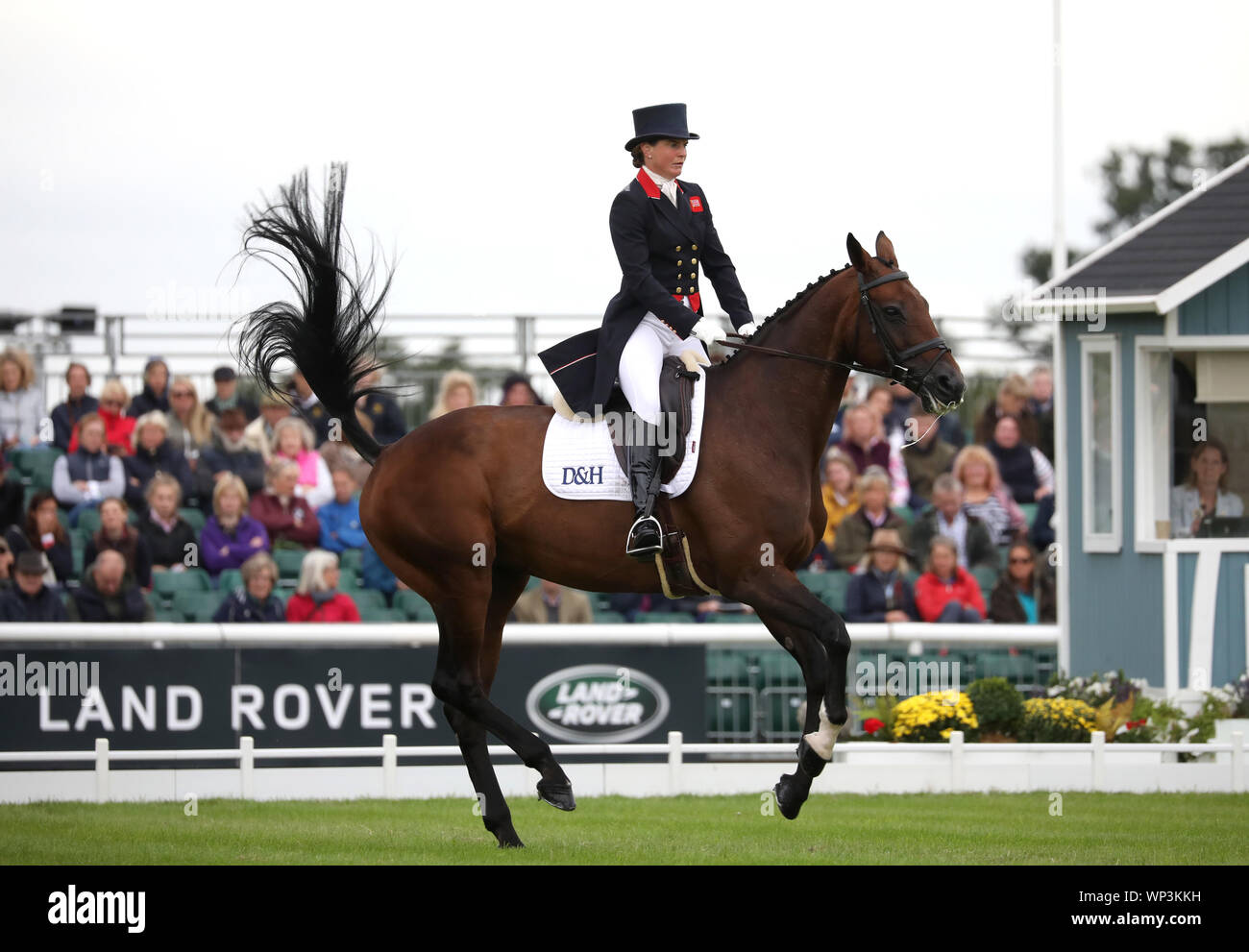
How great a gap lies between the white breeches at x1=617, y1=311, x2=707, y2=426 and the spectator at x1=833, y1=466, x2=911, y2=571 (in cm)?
657

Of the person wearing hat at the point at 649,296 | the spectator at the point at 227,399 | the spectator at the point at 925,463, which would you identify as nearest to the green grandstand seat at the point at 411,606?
the spectator at the point at 227,399

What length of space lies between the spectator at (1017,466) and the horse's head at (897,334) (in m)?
8.80

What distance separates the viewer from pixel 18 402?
16344 millimetres

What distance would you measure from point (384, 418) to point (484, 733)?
731cm

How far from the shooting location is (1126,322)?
46.4 feet

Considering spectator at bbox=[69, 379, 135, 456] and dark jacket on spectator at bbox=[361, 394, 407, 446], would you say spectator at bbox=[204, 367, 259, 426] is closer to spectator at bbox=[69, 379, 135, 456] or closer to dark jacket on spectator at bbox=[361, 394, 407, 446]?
spectator at bbox=[69, 379, 135, 456]

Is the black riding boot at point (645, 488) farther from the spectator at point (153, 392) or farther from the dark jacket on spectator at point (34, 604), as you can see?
the spectator at point (153, 392)

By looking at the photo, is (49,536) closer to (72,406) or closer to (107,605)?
(107,605)

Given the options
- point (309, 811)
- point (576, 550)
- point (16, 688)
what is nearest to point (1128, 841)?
point (576, 550)

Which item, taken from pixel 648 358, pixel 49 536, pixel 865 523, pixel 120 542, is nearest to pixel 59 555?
pixel 49 536

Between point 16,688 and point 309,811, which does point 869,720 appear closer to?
point 309,811

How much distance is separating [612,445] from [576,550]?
1.85 ft

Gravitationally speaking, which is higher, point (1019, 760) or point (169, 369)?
point (169, 369)
